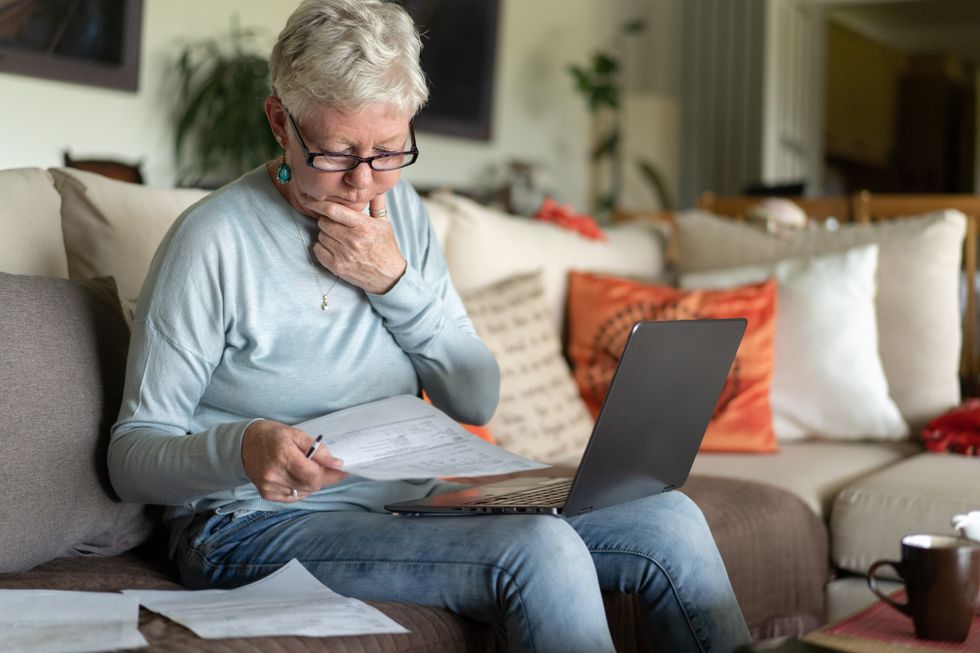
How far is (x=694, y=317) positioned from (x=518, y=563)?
1.37m

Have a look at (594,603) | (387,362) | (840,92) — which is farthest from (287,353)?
(840,92)

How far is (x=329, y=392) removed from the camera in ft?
4.71

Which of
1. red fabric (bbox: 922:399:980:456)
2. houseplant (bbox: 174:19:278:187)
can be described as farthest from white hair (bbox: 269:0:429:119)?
houseplant (bbox: 174:19:278:187)

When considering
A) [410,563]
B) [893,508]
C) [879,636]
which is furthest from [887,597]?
[893,508]

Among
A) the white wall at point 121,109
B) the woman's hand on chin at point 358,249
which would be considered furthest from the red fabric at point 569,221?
the woman's hand on chin at point 358,249

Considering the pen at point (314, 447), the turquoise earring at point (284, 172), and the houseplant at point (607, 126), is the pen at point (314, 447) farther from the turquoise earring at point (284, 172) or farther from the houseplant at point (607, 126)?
the houseplant at point (607, 126)

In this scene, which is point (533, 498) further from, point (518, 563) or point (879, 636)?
point (879, 636)

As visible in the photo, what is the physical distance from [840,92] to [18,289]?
6.55m

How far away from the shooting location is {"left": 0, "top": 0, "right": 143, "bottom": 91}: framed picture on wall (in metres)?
2.76

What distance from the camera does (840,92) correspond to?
23.6 ft

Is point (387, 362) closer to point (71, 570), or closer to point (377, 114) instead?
point (377, 114)

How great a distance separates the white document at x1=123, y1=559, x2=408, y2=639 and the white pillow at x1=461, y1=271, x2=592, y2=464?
94 centimetres

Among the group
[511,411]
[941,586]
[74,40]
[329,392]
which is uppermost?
[74,40]

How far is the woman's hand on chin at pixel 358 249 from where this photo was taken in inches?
55.1
